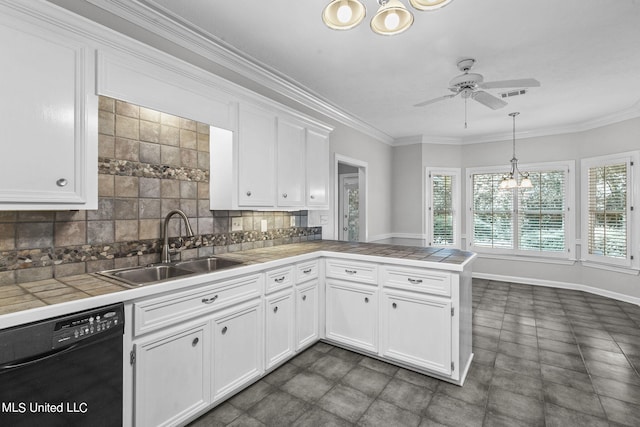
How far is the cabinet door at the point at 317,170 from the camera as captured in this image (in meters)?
3.30

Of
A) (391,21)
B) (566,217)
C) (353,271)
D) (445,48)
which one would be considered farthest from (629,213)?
(391,21)

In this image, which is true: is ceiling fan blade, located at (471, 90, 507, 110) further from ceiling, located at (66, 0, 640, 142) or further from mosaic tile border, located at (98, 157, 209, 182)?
mosaic tile border, located at (98, 157, 209, 182)

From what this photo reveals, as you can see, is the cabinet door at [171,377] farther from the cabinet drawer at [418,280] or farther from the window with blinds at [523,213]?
the window with blinds at [523,213]

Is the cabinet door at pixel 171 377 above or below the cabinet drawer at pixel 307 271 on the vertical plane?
below

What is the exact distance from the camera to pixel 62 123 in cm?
153

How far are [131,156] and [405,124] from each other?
4.13 metres

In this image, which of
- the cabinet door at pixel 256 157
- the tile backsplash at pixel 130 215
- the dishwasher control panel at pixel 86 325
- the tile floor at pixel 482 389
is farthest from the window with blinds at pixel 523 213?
the dishwasher control panel at pixel 86 325

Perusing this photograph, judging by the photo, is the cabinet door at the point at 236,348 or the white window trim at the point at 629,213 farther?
the white window trim at the point at 629,213

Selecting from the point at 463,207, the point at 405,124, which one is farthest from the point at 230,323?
the point at 463,207

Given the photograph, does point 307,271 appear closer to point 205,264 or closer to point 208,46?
point 205,264

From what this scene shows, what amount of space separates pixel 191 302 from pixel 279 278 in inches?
31.2

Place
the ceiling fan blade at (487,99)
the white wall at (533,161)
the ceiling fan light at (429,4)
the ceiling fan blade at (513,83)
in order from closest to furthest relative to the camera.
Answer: the ceiling fan light at (429,4), the ceiling fan blade at (513,83), the ceiling fan blade at (487,99), the white wall at (533,161)

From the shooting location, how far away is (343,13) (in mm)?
1647

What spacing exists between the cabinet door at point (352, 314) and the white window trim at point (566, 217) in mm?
4055
